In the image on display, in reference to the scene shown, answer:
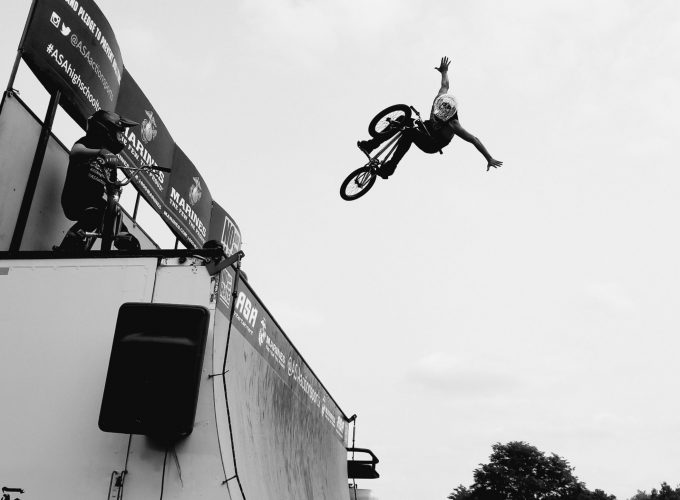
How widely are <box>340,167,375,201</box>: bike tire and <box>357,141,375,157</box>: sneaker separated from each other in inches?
9.4

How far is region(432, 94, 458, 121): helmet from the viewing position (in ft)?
26.6

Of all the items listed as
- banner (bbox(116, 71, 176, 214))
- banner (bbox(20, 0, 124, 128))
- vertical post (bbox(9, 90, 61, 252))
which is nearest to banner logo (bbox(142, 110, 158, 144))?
banner (bbox(116, 71, 176, 214))

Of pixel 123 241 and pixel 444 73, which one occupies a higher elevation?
pixel 444 73

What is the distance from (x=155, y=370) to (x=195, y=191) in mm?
9506

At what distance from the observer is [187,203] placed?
41.7 feet

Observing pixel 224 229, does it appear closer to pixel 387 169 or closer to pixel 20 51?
pixel 387 169

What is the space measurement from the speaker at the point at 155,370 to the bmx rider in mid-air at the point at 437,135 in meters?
5.04

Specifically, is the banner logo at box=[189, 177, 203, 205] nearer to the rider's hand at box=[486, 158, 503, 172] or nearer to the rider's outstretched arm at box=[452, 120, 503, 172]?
the rider's outstretched arm at box=[452, 120, 503, 172]

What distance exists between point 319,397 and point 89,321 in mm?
4335

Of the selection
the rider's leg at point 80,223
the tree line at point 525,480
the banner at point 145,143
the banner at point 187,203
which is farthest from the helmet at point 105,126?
the tree line at point 525,480

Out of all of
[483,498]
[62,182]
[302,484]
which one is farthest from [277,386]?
[483,498]

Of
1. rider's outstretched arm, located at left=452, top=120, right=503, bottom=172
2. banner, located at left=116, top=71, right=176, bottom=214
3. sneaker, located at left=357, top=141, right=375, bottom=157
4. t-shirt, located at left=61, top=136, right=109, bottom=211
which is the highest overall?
banner, located at left=116, top=71, right=176, bottom=214

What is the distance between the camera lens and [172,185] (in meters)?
12.1

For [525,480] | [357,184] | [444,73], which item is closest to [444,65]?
[444,73]
